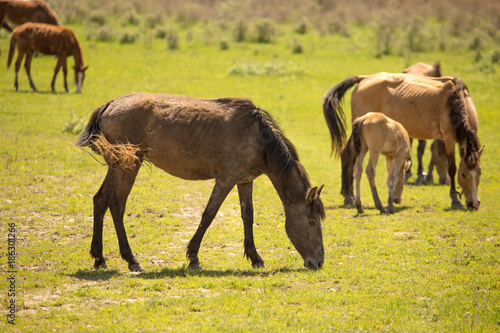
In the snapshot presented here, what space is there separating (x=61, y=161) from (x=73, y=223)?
4.13m

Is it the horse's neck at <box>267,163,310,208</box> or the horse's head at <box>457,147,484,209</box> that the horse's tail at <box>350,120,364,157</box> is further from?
the horse's neck at <box>267,163,310,208</box>

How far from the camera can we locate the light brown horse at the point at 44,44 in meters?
18.5

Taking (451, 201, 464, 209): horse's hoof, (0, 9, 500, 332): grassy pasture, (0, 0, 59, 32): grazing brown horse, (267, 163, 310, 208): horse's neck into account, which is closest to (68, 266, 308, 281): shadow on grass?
(0, 9, 500, 332): grassy pasture

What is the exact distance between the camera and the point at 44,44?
18.8m

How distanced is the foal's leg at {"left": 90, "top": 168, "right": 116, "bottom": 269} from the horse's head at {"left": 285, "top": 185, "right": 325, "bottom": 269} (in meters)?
2.53

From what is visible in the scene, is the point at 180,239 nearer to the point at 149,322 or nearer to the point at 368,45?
the point at 149,322

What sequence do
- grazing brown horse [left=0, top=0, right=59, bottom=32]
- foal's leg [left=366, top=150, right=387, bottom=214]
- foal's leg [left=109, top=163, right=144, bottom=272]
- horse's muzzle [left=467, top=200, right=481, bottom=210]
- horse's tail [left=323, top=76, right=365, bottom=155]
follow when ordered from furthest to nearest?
grazing brown horse [left=0, top=0, right=59, bottom=32] → horse's tail [left=323, top=76, right=365, bottom=155] → horse's muzzle [left=467, top=200, right=481, bottom=210] → foal's leg [left=366, top=150, right=387, bottom=214] → foal's leg [left=109, top=163, right=144, bottom=272]

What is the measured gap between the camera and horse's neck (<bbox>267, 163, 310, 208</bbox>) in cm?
723

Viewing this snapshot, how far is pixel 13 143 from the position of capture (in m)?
13.3

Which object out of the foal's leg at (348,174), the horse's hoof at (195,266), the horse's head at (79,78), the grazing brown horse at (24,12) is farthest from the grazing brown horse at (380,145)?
the grazing brown horse at (24,12)

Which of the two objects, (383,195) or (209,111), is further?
(383,195)

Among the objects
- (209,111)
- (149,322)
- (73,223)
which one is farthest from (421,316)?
(73,223)

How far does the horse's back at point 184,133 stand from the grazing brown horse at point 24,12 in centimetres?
1630

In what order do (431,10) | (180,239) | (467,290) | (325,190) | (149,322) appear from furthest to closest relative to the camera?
(431,10), (325,190), (180,239), (467,290), (149,322)
